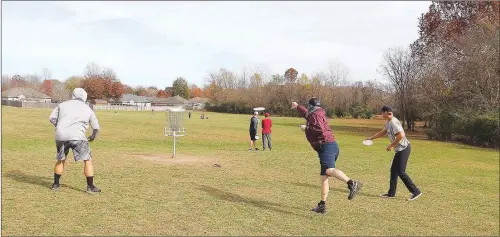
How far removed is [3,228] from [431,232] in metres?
6.32

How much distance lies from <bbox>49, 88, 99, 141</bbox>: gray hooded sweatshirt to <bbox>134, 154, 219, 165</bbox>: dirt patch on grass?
18.1 ft

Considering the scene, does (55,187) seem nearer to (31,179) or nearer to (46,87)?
(31,179)

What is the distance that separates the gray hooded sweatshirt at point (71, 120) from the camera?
25.6 feet

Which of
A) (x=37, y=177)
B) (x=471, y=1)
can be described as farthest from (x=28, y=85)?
(x=37, y=177)

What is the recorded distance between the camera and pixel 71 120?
7.86m

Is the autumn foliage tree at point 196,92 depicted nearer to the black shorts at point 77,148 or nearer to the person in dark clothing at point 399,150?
the black shorts at point 77,148

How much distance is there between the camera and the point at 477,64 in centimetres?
2717

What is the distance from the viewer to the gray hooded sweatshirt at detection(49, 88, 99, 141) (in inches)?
307

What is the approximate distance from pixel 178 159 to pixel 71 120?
6597mm

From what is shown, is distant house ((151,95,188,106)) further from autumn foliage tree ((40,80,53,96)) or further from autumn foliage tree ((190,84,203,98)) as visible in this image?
autumn foliage tree ((40,80,53,96))

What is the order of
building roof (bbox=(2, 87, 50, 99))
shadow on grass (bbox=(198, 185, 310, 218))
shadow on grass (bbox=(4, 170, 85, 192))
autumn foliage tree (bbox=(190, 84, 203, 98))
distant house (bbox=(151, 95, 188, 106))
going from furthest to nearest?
autumn foliage tree (bbox=(190, 84, 203, 98)) → distant house (bbox=(151, 95, 188, 106)) → building roof (bbox=(2, 87, 50, 99)) → shadow on grass (bbox=(4, 170, 85, 192)) → shadow on grass (bbox=(198, 185, 310, 218))

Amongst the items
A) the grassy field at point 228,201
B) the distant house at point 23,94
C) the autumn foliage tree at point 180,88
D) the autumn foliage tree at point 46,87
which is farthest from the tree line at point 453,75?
the autumn foliage tree at point 46,87

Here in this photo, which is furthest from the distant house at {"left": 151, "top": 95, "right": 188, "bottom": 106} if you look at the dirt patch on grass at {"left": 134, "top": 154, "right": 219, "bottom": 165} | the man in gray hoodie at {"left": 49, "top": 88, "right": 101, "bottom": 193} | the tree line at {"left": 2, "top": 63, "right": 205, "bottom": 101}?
the man in gray hoodie at {"left": 49, "top": 88, "right": 101, "bottom": 193}

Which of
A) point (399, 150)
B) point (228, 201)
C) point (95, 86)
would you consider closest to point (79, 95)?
point (228, 201)
